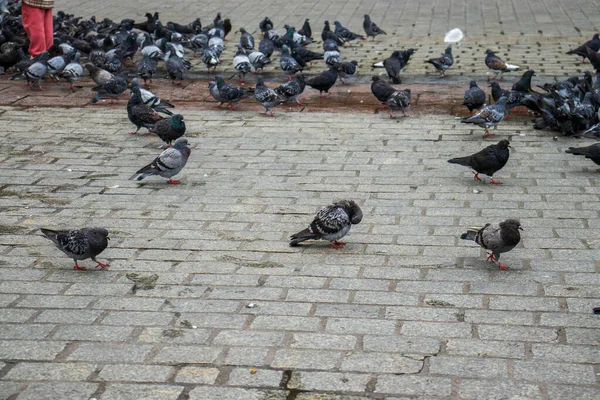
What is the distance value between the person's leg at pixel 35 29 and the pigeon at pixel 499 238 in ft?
33.6

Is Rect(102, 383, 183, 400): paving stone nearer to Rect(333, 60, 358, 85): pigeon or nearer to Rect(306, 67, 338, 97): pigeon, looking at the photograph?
Rect(306, 67, 338, 97): pigeon

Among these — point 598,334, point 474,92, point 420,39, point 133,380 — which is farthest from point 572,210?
point 420,39

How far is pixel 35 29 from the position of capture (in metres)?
14.7

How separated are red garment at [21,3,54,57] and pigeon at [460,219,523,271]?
403 inches

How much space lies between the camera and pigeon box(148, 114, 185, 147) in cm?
1038

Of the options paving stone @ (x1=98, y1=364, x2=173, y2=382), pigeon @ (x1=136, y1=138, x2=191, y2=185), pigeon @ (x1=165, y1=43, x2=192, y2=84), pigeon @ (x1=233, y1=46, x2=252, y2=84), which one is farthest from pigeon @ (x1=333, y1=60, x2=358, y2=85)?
paving stone @ (x1=98, y1=364, x2=173, y2=382)

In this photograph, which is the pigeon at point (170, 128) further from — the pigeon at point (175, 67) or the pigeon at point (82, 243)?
the pigeon at point (82, 243)

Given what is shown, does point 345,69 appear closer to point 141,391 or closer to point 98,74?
point 98,74

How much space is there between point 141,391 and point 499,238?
120 inches

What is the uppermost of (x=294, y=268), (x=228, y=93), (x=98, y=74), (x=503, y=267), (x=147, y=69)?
(x=503, y=267)

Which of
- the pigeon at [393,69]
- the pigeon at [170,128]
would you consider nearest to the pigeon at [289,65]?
the pigeon at [393,69]

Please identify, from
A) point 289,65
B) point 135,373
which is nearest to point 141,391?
point 135,373

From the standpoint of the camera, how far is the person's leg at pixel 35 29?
47.8 feet

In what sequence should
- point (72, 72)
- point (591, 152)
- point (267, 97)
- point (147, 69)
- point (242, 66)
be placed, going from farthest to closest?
1. point (242, 66)
2. point (147, 69)
3. point (72, 72)
4. point (267, 97)
5. point (591, 152)
